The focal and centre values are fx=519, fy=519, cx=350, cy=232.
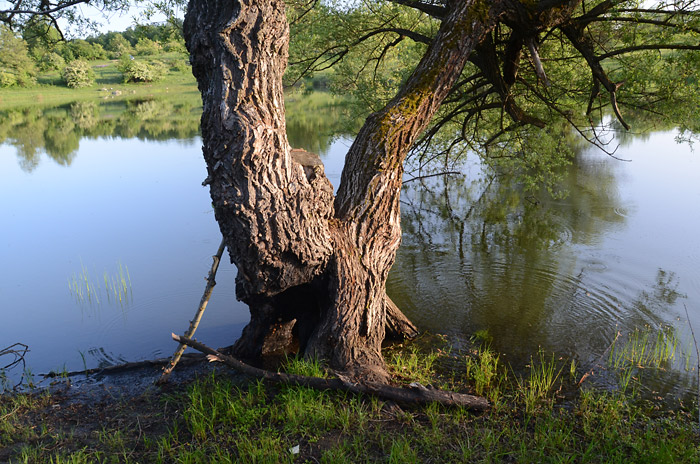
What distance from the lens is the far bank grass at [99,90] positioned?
129 feet

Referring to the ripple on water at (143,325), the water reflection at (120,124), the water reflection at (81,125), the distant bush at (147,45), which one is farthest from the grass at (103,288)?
the water reflection at (81,125)

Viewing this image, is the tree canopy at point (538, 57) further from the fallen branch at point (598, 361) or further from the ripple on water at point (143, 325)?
the ripple on water at point (143, 325)

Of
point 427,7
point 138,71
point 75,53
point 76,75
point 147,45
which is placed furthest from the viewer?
point 138,71

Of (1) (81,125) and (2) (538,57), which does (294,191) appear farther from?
(1) (81,125)

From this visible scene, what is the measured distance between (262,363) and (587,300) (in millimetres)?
4174

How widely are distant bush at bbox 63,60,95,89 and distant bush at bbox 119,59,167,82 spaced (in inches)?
160

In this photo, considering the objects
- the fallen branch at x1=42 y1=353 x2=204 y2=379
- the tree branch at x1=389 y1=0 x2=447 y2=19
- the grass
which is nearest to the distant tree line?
the tree branch at x1=389 y1=0 x2=447 y2=19

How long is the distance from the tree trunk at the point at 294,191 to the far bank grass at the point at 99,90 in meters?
35.9

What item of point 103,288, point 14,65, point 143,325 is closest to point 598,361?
point 143,325

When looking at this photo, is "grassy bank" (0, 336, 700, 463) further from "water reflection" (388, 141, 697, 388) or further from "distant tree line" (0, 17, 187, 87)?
"distant tree line" (0, 17, 187, 87)

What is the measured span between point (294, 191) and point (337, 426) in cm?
178

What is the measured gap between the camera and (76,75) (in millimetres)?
44281

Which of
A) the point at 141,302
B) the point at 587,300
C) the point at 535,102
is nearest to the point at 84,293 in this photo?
the point at 141,302

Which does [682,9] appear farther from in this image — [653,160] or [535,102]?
[653,160]
